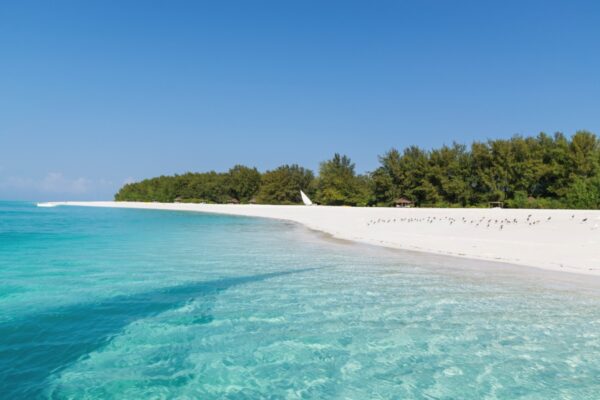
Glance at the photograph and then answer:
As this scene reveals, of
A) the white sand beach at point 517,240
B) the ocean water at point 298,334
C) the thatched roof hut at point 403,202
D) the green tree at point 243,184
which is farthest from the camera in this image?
the green tree at point 243,184

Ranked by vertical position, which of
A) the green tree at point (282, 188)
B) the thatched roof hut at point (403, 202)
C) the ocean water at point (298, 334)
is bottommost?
the ocean water at point (298, 334)

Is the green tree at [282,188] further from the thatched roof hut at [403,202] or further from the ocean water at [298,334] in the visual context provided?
the ocean water at [298,334]

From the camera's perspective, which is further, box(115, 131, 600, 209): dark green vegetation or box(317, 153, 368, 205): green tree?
box(317, 153, 368, 205): green tree

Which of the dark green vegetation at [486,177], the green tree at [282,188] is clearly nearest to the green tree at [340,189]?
the dark green vegetation at [486,177]

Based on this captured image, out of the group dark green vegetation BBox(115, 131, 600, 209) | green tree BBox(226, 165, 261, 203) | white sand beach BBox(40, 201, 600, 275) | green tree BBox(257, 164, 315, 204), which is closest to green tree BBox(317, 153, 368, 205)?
dark green vegetation BBox(115, 131, 600, 209)

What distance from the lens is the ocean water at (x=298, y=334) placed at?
5316 millimetres

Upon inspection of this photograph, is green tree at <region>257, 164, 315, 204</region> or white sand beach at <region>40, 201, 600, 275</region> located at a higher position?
green tree at <region>257, 164, 315, 204</region>

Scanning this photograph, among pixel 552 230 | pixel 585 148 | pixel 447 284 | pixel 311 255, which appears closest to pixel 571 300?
pixel 447 284

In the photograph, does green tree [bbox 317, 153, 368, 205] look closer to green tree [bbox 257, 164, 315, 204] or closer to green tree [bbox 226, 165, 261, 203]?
green tree [bbox 257, 164, 315, 204]

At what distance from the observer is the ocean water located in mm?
5316

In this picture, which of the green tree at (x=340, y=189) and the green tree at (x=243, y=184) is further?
the green tree at (x=243, y=184)

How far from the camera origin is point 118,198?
159 meters

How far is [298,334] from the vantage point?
7.19m

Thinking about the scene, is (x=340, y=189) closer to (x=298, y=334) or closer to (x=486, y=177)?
(x=486, y=177)
